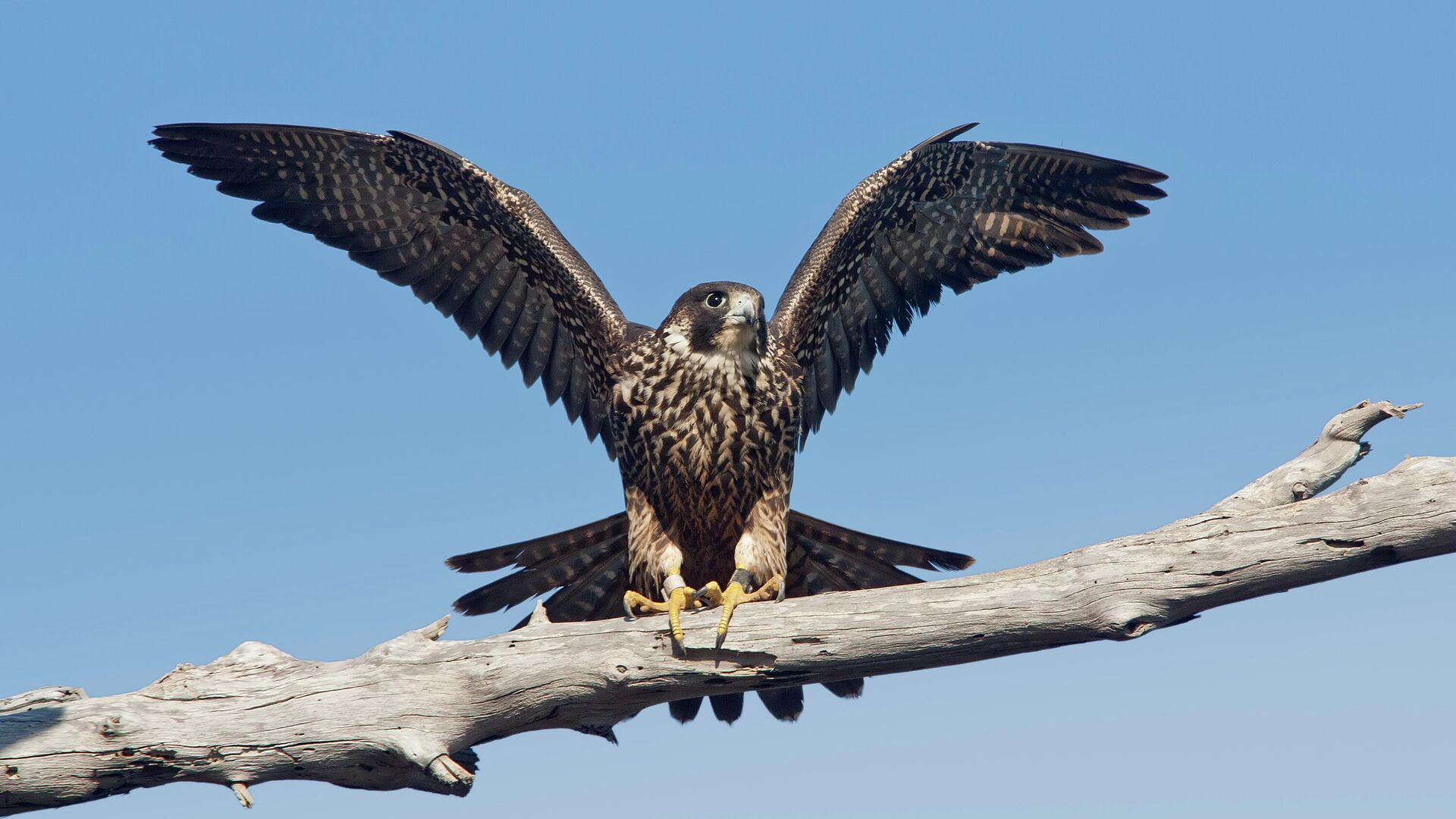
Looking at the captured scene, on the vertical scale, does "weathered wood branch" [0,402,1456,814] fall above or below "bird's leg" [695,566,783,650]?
below

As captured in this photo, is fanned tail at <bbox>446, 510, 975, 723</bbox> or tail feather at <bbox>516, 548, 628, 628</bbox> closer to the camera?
fanned tail at <bbox>446, 510, 975, 723</bbox>

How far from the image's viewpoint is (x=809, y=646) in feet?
14.4

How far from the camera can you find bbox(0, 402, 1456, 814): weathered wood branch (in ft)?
13.6

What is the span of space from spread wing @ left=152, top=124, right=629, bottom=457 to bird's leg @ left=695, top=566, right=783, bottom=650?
4.26ft

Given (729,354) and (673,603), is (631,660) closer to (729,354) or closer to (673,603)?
(673,603)

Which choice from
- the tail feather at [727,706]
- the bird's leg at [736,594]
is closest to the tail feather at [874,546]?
the bird's leg at [736,594]

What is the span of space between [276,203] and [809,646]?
141 inches

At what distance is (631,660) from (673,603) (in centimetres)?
27

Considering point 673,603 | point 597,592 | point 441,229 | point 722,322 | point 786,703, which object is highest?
point 441,229

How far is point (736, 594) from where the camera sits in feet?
15.5

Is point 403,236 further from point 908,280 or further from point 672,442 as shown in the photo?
point 908,280

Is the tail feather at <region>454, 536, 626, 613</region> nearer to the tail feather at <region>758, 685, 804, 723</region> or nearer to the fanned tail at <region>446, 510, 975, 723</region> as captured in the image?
the fanned tail at <region>446, 510, 975, 723</region>

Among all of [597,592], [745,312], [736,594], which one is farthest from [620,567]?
[745,312]

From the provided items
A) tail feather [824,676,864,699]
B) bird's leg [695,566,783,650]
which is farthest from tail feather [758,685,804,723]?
bird's leg [695,566,783,650]
